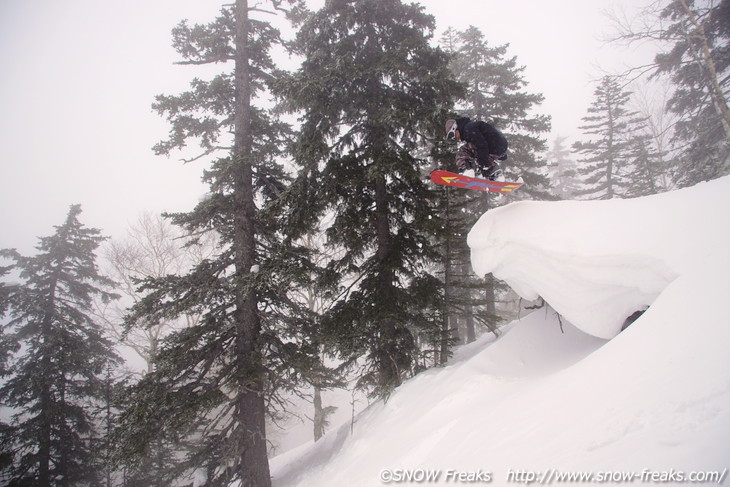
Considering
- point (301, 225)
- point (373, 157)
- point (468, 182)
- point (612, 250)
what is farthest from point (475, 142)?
point (301, 225)

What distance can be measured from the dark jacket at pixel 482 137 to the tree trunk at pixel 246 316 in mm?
5504

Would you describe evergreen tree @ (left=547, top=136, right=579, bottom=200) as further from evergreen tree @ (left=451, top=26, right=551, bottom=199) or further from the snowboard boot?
the snowboard boot

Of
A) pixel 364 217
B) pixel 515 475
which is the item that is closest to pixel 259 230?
pixel 364 217

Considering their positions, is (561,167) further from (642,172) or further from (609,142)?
(642,172)

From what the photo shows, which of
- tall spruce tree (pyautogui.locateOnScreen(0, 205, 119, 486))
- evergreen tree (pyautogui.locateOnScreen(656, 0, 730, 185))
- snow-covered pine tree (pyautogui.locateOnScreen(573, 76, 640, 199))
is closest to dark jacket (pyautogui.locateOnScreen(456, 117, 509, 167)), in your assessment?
evergreen tree (pyautogui.locateOnScreen(656, 0, 730, 185))

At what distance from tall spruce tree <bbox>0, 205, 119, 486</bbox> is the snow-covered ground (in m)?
14.7

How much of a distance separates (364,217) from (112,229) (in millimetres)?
90247

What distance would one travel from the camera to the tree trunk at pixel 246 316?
717 centimetres

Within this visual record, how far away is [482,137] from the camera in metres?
5.93

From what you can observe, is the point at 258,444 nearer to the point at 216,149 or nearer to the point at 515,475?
the point at 515,475

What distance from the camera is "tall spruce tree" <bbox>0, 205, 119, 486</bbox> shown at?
1249 cm

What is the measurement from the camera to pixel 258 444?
738 cm

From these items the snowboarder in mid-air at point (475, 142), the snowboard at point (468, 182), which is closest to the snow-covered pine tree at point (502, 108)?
the snowboard at point (468, 182)

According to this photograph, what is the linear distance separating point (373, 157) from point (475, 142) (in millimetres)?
2375
